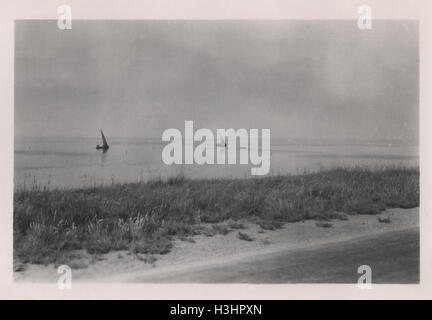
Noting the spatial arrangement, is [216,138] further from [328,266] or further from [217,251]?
[328,266]

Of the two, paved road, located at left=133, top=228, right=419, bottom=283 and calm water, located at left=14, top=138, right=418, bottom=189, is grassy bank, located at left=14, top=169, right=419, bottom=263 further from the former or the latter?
paved road, located at left=133, top=228, right=419, bottom=283

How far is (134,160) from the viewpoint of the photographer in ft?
19.9

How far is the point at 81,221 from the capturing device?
563 centimetres

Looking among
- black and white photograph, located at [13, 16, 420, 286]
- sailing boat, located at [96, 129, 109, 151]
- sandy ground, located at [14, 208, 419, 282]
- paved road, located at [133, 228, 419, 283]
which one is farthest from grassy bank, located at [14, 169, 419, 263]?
sailing boat, located at [96, 129, 109, 151]

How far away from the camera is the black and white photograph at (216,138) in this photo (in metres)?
5.46

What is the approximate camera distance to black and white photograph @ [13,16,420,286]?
215 inches

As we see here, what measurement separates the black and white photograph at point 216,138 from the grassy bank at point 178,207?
23 millimetres

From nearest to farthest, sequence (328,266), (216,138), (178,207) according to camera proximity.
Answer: (328,266), (216,138), (178,207)

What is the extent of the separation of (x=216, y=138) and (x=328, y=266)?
8.32 ft

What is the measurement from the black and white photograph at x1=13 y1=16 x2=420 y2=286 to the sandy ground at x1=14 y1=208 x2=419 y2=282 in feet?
0.08

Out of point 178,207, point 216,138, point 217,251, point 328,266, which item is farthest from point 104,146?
point 328,266

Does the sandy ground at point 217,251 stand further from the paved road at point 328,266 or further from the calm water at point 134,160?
the calm water at point 134,160

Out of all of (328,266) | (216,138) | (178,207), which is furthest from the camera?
(178,207)
